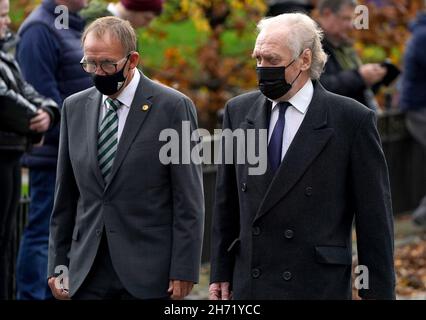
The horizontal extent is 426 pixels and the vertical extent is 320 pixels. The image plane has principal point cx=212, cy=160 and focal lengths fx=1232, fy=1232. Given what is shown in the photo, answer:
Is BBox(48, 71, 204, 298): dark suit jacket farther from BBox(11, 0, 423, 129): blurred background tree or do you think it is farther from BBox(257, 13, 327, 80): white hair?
BBox(11, 0, 423, 129): blurred background tree

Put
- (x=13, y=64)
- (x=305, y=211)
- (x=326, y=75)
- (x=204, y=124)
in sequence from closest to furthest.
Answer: (x=305, y=211)
(x=13, y=64)
(x=326, y=75)
(x=204, y=124)

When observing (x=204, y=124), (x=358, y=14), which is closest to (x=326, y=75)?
(x=358, y=14)

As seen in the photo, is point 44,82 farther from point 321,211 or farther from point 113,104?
point 321,211

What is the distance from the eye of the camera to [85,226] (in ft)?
20.2

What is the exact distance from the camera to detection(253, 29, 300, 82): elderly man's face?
5777 millimetres

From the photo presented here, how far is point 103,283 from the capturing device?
20.0 feet

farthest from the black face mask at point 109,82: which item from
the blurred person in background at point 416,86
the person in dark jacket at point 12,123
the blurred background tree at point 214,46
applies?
the blurred person in background at point 416,86

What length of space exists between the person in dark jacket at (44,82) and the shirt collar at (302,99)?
8.41ft

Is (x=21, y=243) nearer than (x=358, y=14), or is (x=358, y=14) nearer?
(x=21, y=243)

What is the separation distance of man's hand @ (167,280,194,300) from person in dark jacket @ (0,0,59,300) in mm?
1788

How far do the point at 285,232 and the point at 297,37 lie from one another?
3.02 feet

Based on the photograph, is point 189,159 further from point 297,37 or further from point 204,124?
point 204,124

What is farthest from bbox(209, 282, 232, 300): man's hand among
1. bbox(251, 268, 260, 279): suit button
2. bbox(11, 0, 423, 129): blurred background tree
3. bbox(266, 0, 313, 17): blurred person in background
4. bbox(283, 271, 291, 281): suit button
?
bbox(11, 0, 423, 129): blurred background tree

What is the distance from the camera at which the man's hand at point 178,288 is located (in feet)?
19.9
